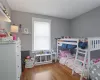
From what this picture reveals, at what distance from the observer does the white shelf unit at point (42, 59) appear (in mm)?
3426

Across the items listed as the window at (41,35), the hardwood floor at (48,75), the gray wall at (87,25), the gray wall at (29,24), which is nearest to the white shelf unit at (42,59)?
the window at (41,35)

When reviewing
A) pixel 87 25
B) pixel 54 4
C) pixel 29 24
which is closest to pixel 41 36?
pixel 29 24

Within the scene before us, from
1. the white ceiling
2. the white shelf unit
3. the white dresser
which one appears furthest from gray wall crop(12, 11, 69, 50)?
the white dresser

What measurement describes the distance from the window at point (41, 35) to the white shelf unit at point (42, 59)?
1.33 feet

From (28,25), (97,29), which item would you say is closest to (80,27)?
(97,29)

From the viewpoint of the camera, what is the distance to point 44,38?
3.86 meters

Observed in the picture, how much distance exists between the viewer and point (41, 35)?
3.78m

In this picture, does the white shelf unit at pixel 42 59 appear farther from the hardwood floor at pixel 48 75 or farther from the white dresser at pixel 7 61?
the white dresser at pixel 7 61

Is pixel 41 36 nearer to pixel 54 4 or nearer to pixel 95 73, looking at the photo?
pixel 54 4

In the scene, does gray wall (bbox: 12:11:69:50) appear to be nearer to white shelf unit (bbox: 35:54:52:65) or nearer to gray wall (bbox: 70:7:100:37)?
white shelf unit (bbox: 35:54:52:65)

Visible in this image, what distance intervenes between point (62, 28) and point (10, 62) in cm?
350

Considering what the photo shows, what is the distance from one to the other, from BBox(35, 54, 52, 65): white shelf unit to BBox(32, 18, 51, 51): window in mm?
406

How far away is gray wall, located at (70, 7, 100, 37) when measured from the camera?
293cm

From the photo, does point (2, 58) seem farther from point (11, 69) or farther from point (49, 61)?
point (49, 61)
